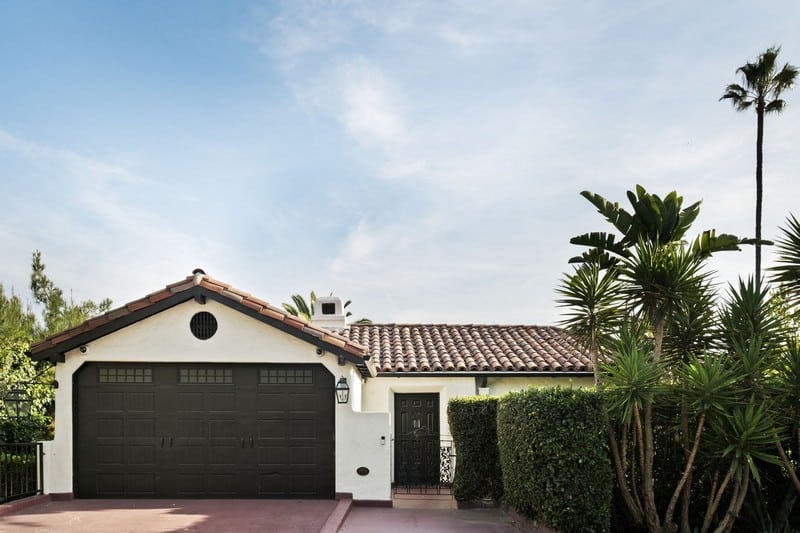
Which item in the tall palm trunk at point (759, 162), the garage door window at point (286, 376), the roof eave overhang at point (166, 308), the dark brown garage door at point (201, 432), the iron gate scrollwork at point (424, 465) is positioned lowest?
the iron gate scrollwork at point (424, 465)

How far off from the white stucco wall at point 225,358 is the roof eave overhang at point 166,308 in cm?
23

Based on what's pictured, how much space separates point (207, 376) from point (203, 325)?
1.04 metres

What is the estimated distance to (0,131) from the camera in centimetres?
1537

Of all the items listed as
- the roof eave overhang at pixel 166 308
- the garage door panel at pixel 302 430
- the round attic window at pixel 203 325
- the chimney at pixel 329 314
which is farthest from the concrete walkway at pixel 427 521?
the chimney at pixel 329 314

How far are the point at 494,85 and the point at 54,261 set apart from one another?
18567 mm

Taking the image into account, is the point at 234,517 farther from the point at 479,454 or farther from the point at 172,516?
the point at 479,454

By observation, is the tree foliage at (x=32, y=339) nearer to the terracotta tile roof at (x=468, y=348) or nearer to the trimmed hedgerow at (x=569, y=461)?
the terracotta tile roof at (x=468, y=348)

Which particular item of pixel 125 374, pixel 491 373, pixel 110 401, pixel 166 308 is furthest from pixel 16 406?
pixel 491 373

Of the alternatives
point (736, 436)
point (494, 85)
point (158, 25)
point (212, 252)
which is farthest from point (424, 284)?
point (736, 436)

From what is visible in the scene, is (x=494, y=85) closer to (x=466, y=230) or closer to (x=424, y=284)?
(x=466, y=230)

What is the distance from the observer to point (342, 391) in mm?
12977

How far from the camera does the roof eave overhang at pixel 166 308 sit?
42.2ft

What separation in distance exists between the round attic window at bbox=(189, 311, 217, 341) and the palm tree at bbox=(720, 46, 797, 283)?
21.5 m

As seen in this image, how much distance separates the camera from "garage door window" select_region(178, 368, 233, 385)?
43.5ft
